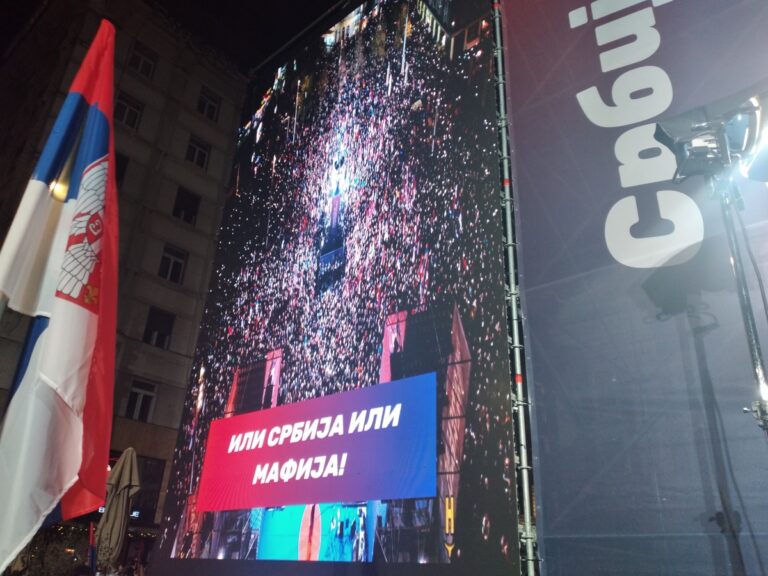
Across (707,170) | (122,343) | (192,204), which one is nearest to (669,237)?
(707,170)

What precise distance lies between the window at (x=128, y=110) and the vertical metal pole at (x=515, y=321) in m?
10.1

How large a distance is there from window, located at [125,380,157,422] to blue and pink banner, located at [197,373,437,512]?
22.5 feet

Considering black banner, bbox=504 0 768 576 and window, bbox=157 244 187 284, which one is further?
window, bbox=157 244 187 284

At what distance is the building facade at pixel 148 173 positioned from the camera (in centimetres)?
1213

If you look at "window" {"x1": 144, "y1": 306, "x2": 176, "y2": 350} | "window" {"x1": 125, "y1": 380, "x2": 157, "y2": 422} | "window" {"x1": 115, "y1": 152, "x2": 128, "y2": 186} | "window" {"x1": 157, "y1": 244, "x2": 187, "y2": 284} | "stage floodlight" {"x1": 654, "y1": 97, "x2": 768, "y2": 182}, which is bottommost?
"stage floodlight" {"x1": 654, "y1": 97, "x2": 768, "y2": 182}

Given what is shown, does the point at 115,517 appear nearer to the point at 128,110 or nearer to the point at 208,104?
the point at 128,110

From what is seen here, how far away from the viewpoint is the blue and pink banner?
442cm

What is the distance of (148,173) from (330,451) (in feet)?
33.6

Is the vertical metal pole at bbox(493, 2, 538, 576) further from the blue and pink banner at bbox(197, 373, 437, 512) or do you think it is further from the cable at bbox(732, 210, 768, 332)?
the cable at bbox(732, 210, 768, 332)

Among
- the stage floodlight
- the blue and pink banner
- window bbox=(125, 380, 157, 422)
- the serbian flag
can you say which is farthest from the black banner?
window bbox=(125, 380, 157, 422)

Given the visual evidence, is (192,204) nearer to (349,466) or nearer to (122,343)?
(122,343)

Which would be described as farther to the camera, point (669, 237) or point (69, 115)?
point (669, 237)

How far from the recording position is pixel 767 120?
10.6 feet

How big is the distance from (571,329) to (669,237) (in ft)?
2.72
